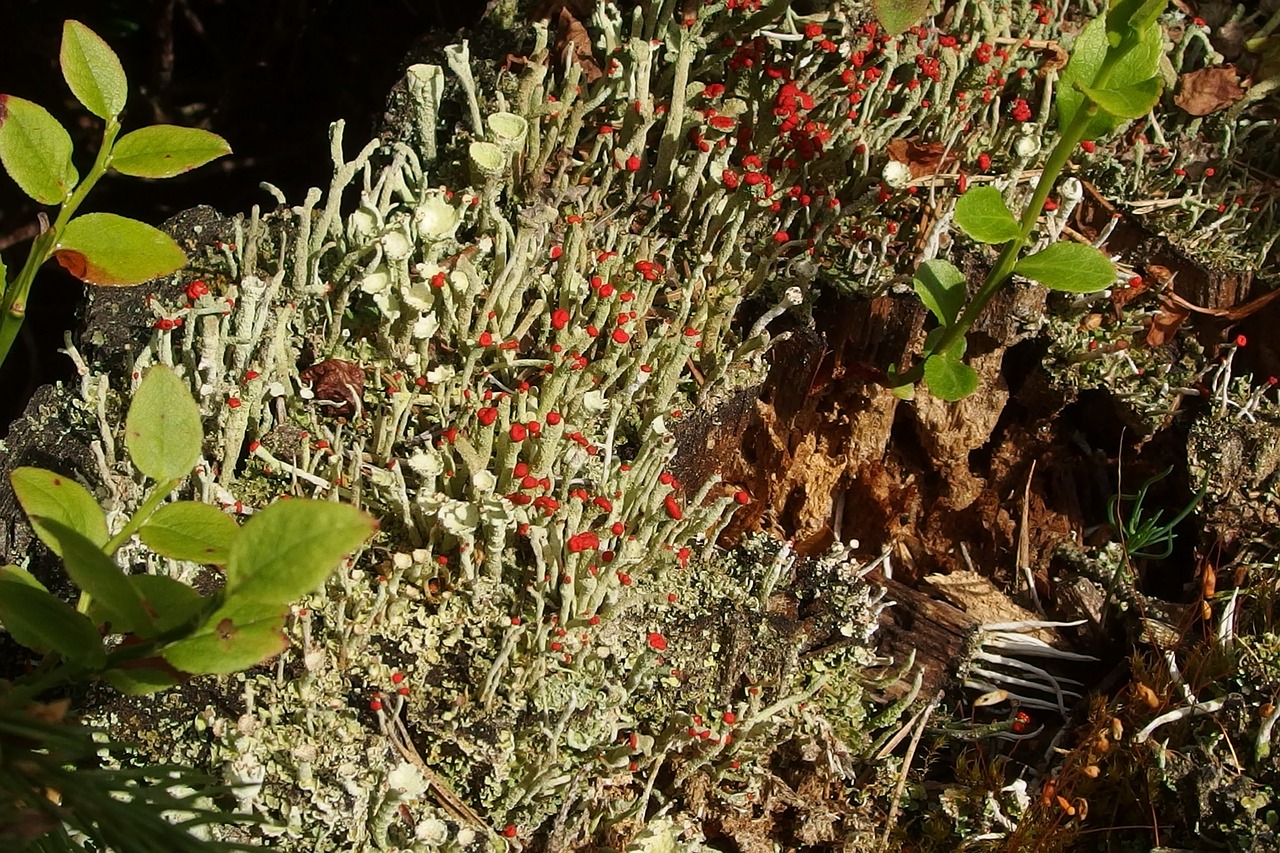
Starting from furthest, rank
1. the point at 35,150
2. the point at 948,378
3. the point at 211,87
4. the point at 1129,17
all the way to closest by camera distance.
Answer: the point at 211,87, the point at 948,378, the point at 1129,17, the point at 35,150

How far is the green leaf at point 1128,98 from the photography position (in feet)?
4.53

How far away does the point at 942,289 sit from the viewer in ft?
5.42

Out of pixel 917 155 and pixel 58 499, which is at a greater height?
pixel 58 499

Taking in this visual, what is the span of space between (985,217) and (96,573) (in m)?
1.19

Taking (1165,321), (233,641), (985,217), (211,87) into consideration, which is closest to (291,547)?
(233,641)

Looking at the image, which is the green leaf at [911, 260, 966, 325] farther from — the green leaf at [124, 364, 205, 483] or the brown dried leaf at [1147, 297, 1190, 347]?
the green leaf at [124, 364, 205, 483]

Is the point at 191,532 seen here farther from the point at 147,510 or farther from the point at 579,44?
the point at 579,44

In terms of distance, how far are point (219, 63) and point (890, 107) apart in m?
1.76

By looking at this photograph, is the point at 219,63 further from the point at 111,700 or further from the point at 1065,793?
the point at 1065,793

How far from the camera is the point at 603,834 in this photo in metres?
1.49

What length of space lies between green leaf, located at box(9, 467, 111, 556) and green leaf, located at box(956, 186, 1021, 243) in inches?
43.8

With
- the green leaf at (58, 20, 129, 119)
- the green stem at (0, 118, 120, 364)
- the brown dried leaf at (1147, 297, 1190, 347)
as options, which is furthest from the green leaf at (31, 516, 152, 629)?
the brown dried leaf at (1147, 297, 1190, 347)

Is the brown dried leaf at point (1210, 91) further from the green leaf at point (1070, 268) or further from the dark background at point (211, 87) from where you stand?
the dark background at point (211, 87)

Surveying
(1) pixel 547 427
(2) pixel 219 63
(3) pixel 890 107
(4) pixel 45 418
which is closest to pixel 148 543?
(1) pixel 547 427
